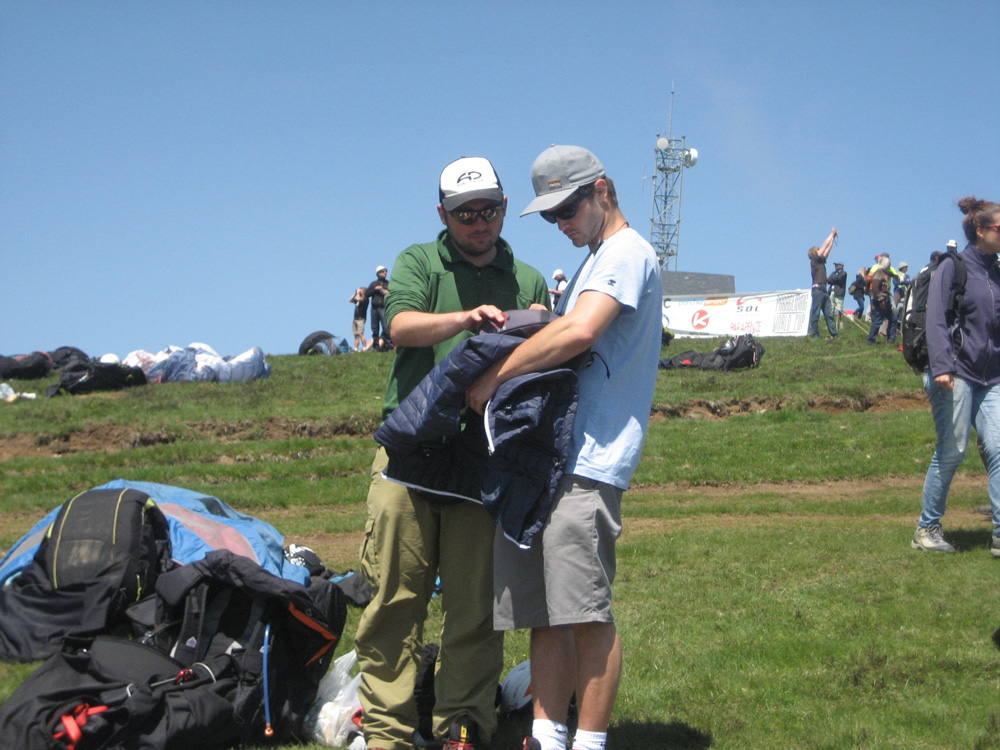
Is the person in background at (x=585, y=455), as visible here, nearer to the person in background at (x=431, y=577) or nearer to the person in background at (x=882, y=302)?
the person in background at (x=431, y=577)

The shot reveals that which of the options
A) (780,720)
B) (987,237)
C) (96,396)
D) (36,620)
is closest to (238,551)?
(36,620)

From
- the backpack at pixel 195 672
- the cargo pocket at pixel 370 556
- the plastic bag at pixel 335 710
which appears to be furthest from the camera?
the plastic bag at pixel 335 710

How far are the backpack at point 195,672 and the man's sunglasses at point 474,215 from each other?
5.54 ft

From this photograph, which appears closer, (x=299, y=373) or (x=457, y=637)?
(x=457, y=637)

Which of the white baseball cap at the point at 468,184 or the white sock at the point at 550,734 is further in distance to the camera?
the white baseball cap at the point at 468,184

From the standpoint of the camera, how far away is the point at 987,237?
628cm

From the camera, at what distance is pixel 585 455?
3059mm

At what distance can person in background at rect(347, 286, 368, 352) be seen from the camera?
24266 mm

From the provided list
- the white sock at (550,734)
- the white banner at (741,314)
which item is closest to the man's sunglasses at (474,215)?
the white sock at (550,734)

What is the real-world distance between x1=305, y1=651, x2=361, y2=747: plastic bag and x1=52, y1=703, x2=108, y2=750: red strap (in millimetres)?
911

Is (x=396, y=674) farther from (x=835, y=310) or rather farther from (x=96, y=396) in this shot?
(x=835, y=310)

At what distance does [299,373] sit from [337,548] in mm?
11813

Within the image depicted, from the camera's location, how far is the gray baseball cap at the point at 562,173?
320 cm

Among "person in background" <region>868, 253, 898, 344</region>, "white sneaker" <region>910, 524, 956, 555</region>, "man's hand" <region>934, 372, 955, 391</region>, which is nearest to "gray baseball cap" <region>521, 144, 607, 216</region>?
"man's hand" <region>934, 372, 955, 391</region>
